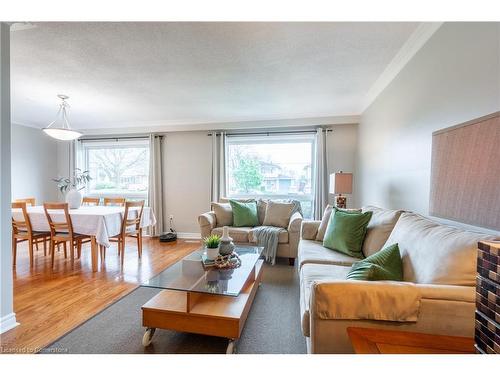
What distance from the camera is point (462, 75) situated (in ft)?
4.92

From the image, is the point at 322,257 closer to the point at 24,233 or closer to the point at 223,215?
the point at 223,215

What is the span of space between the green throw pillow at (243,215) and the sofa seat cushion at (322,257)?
135cm

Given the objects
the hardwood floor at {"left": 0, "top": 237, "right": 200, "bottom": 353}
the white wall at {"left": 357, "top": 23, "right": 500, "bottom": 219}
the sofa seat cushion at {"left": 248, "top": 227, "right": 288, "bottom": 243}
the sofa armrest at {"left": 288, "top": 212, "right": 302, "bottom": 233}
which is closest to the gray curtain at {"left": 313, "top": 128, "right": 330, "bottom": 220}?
the white wall at {"left": 357, "top": 23, "right": 500, "bottom": 219}

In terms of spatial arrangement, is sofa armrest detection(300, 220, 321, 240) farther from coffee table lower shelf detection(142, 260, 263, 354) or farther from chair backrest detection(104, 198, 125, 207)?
chair backrest detection(104, 198, 125, 207)

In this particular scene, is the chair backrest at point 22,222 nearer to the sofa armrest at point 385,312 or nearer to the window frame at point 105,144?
the window frame at point 105,144

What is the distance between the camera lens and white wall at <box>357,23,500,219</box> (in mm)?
1347

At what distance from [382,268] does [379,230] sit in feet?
2.53

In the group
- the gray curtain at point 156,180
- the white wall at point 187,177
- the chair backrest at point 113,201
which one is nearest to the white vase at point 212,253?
the white wall at point 187,177

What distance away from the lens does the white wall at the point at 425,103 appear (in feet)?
4.42

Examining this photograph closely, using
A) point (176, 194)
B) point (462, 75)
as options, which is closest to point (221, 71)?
point (462, 75)

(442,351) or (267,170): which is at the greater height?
(267,170)

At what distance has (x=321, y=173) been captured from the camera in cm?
423
